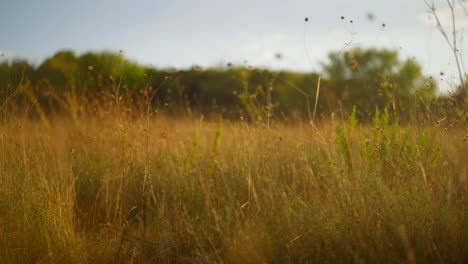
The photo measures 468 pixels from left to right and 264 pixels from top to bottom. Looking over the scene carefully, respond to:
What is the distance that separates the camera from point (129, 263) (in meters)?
2.05

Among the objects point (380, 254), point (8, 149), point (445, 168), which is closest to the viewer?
point (380, 254)

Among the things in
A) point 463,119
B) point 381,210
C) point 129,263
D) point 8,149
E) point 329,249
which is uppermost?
point 463,119

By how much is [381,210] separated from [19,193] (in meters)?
2.06

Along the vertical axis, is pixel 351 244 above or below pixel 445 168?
below

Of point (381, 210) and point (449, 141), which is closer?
point (381, 210)

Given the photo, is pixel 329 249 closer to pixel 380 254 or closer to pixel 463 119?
pixel 380 254

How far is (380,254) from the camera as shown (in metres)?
1.66

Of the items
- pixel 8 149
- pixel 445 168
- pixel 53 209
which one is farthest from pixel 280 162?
pixel 8 149

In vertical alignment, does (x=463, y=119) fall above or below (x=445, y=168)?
above

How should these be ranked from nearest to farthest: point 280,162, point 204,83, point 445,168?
point 445,168
point 280,162
point 204,83

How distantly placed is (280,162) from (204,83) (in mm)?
11362

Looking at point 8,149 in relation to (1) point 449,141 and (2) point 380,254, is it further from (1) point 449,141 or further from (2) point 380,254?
(1) point 449,141

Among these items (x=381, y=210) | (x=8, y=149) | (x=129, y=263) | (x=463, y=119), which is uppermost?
(x=463, y=119)

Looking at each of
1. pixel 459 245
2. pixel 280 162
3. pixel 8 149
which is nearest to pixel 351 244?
pixel 459 245
